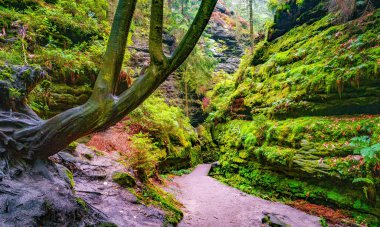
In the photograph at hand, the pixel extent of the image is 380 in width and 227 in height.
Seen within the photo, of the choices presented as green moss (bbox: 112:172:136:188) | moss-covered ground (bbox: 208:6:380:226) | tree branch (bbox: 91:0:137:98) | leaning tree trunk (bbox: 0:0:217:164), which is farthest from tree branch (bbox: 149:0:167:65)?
moss-covered ground (bbox: 208:6:380:226)

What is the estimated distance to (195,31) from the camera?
3.59 m

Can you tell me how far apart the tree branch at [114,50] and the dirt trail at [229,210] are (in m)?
4.11

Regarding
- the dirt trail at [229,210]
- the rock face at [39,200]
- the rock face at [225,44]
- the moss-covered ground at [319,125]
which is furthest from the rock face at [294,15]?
the rock face at [225,44]

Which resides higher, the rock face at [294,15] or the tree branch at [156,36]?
the rock face at [294,15]

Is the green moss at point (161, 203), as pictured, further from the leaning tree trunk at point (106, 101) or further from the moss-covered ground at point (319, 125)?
the moss-covered ground at point (319, 125)

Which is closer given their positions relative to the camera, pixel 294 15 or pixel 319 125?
pixel 319 125

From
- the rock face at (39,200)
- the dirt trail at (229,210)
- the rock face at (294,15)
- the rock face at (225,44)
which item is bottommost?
the dirt trail at (229,210)

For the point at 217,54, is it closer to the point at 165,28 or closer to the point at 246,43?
the point at 246,43

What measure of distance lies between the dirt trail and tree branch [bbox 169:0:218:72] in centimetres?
432

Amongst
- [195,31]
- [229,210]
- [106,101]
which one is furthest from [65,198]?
[229,210]

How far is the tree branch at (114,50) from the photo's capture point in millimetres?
3564

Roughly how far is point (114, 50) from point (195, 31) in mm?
A: 1338

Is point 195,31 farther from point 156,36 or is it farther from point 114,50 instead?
point 114,50

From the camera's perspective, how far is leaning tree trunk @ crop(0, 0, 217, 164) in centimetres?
349
